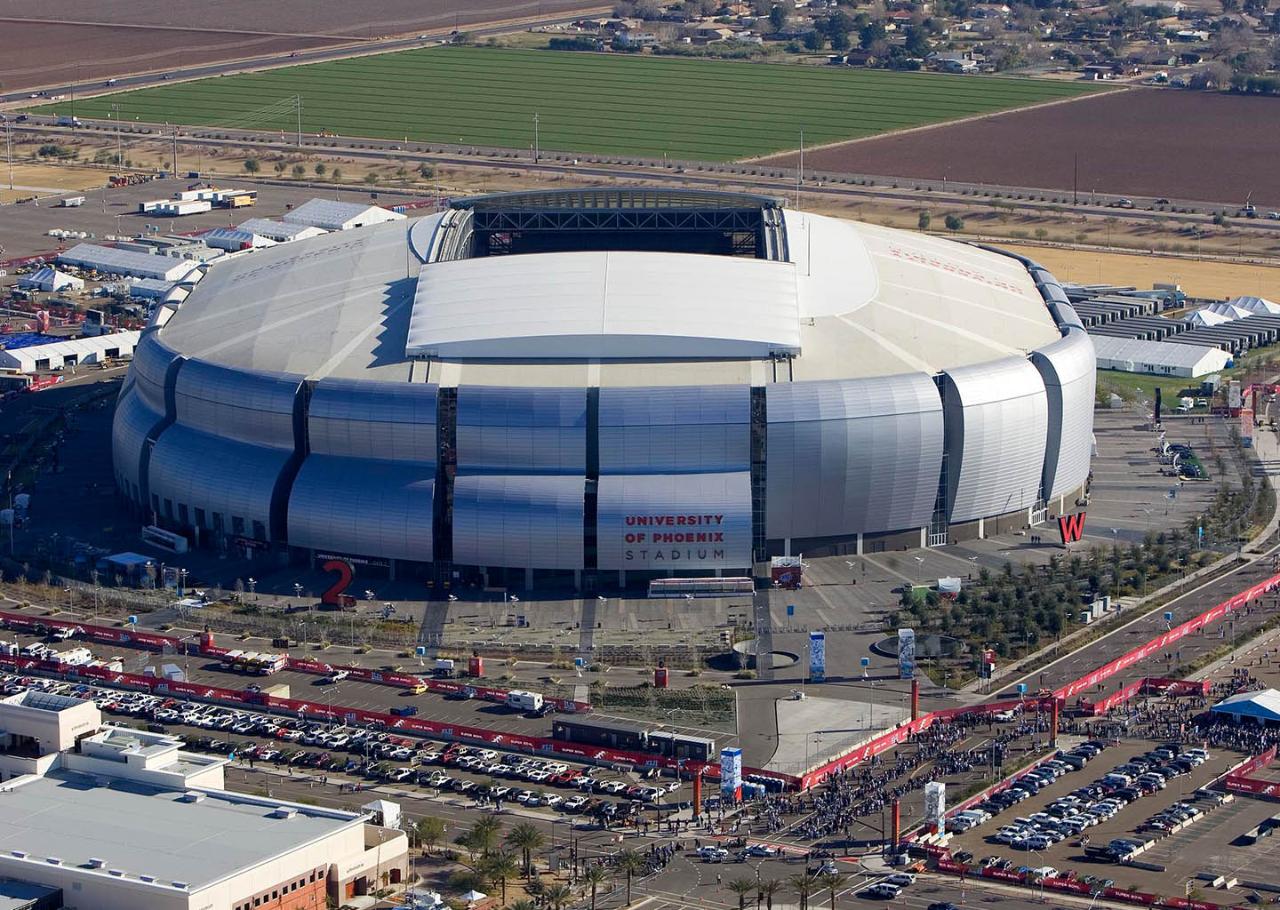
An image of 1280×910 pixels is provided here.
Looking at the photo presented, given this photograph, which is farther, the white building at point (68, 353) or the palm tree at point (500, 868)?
the white building at point (68, 353)

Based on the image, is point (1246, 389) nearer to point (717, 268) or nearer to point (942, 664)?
point (717, 268)

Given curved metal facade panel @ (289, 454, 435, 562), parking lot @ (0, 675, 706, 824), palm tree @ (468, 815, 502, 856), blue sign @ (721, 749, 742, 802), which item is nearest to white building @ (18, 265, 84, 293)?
curved metal facade panel @ (289, 454, 435, 562)

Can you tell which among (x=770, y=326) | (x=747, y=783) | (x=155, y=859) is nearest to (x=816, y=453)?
(x=770, y=326)

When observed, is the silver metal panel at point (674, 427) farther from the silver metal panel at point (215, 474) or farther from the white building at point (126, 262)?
the white building at point (126, 262)

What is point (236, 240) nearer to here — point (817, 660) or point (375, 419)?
point (375, 419)

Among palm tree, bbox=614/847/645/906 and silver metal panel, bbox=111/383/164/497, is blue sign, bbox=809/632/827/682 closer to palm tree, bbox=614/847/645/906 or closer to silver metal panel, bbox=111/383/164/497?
palm tree, bbox=614/847/645/906

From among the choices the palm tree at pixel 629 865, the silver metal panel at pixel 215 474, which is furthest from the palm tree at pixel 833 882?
the silver metal panel at pixel 215 474

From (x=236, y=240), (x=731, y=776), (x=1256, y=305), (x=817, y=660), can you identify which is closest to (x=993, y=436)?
(x=817, y=660)
